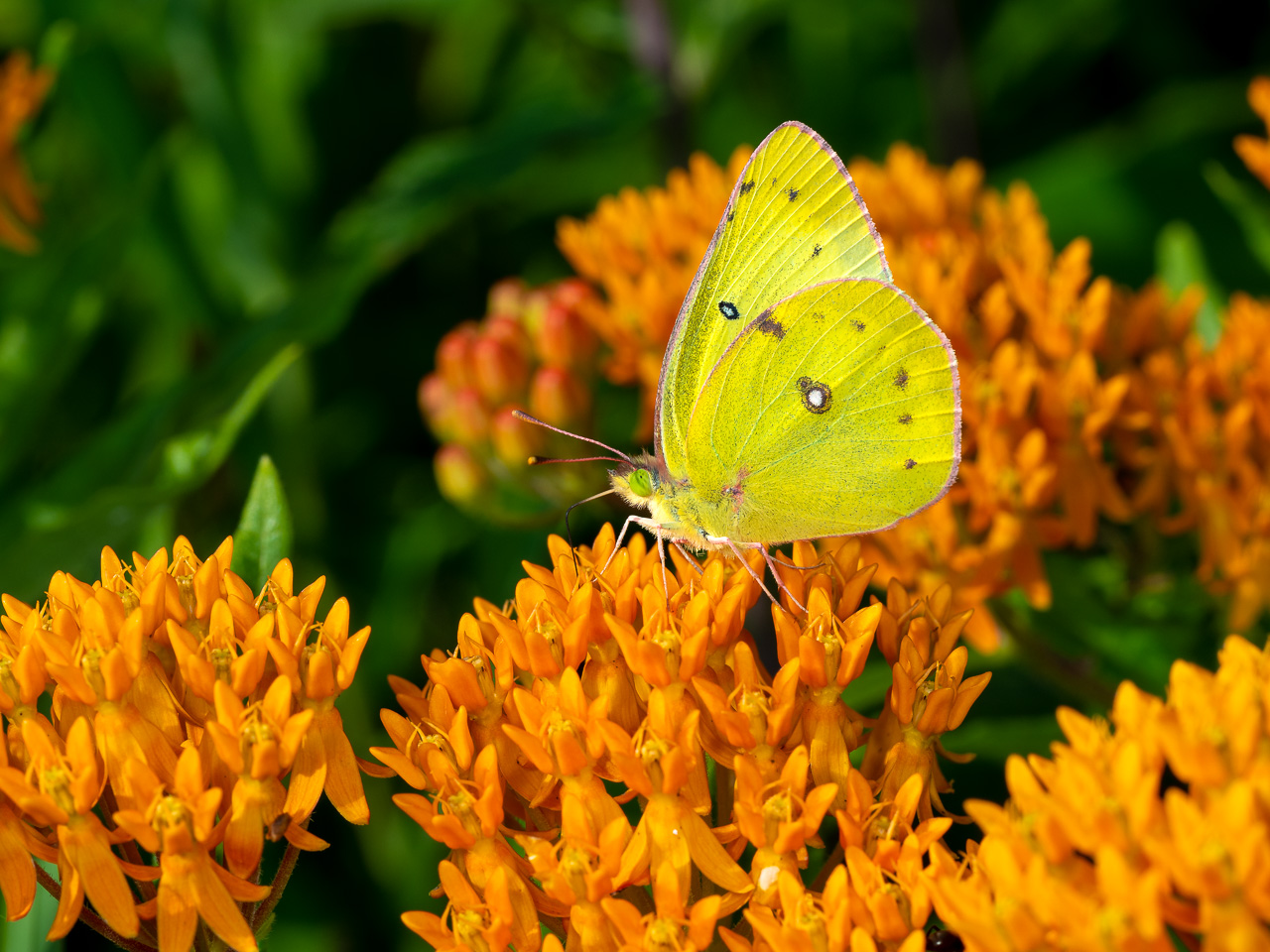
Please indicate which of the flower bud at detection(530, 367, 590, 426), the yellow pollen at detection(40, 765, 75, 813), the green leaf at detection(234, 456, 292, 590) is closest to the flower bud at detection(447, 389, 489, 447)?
the flower bud at detection(530, 367, 590, 426)

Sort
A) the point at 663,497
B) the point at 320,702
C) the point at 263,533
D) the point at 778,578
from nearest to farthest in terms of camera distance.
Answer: the point at 320,702 < the point at 778,578 < the point at 263,533 < the point at 663,497

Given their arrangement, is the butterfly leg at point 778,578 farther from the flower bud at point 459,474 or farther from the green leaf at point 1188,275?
the green leaf at point 1188,275

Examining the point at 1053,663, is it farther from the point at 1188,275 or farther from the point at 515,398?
the point at 515,398

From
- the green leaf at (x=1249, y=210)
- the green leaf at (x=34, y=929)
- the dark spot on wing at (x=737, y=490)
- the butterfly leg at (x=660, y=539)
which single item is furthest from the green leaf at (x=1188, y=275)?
the green leaf at (x=34, y=929)

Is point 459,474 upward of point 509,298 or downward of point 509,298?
downward

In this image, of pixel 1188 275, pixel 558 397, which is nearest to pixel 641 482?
pixel 558 397

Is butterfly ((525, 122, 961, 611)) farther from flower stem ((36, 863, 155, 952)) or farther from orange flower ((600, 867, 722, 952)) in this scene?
flower stem ((36, 863, 155, 952))
